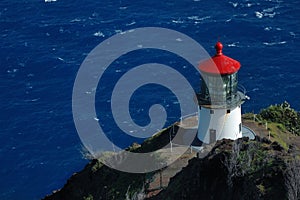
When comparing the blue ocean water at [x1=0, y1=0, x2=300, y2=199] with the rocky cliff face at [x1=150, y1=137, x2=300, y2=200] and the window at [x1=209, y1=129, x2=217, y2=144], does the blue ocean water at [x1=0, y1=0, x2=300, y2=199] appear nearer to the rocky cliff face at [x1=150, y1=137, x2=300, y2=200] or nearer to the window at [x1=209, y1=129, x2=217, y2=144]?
the window at [x1=209, y1=129, x2=217, y2=144]

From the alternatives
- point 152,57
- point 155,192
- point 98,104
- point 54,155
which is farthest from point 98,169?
point 152,57

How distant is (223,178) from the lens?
Answer: 104 ft

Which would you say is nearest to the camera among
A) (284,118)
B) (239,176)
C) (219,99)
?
(239,176)

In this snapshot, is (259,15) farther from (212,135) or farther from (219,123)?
(219,123)

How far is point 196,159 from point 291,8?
6831cm

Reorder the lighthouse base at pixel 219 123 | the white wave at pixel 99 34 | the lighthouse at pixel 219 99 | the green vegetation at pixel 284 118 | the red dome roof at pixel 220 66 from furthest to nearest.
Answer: the white wave at pixel 99 34
the green vegetation at pixel 284 118
the lighthouse base at pixel 219 123
the lighthouse at pixel 219 99
the red dome roof at pixel 220 66

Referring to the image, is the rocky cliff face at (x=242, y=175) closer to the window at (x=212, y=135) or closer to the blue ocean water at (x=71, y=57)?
the window at (x=212, y=135)

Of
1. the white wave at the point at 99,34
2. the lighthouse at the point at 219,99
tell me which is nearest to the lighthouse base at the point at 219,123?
the lighthouse at the point at 219,99

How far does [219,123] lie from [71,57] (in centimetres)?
5325

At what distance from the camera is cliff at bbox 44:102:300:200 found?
96.4 ft

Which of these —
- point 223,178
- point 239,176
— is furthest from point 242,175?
point 223,178

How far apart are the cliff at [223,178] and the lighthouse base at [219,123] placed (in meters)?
2.19

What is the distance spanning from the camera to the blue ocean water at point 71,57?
72.0 meters

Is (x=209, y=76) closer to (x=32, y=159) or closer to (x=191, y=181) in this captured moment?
(x=191, y=181)
